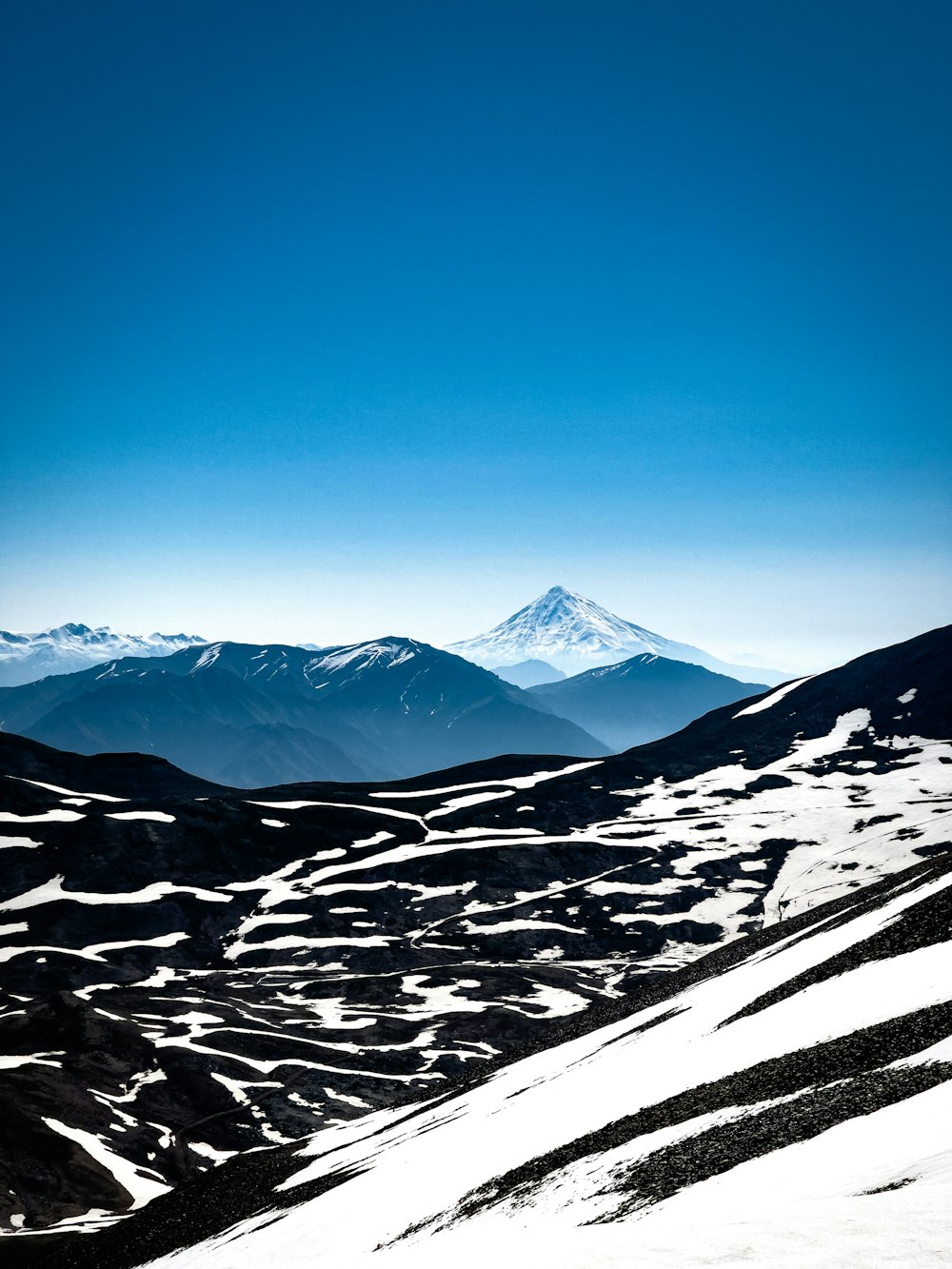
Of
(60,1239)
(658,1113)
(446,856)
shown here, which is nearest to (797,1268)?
(658,1113)

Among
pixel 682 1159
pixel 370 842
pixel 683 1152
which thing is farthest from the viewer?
pixel 370 842

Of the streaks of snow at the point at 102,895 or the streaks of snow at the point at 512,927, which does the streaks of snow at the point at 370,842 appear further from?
the streaks of snow at the point at 512,927

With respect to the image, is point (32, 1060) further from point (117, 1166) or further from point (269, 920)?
point (269, 920)

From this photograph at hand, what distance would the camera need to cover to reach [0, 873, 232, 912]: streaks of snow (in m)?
163

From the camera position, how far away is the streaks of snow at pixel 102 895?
163375 mm

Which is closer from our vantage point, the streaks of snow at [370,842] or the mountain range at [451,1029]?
the mountain range at [451,1029]

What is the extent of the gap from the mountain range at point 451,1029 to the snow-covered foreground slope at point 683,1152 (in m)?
0.22

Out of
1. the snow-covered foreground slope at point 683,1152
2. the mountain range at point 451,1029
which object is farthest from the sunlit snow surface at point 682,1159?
the mountain range at point 451,1029

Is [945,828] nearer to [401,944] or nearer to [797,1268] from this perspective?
[401,944]

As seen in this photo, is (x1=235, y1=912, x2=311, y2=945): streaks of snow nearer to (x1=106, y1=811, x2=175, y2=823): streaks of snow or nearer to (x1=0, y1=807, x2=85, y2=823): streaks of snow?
(x1=106, y1=811, x2=175, y2=823): streaks of snow

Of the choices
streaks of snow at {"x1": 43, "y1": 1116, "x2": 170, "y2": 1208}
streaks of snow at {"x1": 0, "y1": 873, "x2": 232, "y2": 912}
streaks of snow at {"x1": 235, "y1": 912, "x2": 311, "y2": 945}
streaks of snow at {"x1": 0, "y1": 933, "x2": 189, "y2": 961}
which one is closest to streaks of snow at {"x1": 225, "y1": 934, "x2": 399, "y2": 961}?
streaks of snow at {"x1": 235, "y1": 912, "x2": 311, "y2": 945}

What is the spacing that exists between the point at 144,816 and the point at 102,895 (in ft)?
90.5

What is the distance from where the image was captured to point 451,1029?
11694 centimetres

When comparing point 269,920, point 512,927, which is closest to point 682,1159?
point 512,927
